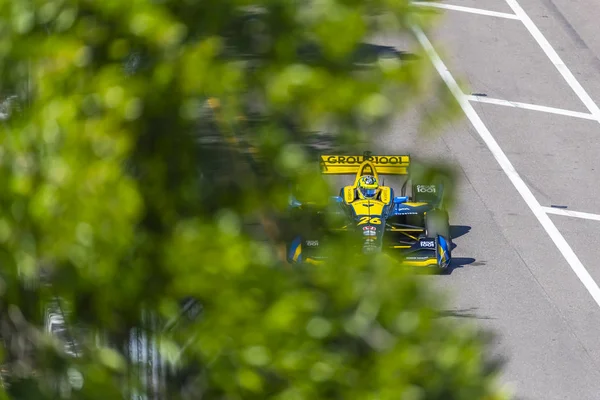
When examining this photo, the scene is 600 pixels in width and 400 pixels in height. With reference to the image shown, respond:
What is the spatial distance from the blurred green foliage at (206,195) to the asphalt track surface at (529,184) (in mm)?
7720

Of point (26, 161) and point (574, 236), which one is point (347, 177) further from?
point (26, 161)

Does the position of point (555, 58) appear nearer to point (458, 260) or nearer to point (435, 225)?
point (458, 260)

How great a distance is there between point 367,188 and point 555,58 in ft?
39.0

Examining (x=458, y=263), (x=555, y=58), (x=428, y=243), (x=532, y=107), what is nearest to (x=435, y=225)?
(x=428, y=243)

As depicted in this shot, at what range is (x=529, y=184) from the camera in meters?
20.3

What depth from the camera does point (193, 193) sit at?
3.09m

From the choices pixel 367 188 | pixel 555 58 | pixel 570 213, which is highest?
pixel 367 188

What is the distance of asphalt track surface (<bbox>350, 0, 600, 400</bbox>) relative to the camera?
50.6 feet

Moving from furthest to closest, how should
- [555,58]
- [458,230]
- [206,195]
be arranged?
1. [555,58]
2. [458,230]
3. [206,195]

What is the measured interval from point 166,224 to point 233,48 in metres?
0.54

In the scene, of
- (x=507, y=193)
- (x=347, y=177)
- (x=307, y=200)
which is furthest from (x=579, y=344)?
(x=307, y=200)

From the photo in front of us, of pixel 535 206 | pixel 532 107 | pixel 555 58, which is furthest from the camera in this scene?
pixel 555 58

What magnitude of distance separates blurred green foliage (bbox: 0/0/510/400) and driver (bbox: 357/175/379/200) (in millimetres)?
12407

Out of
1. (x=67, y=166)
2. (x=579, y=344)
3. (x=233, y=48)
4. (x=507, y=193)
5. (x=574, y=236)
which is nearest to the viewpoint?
(x=67, y=166)
